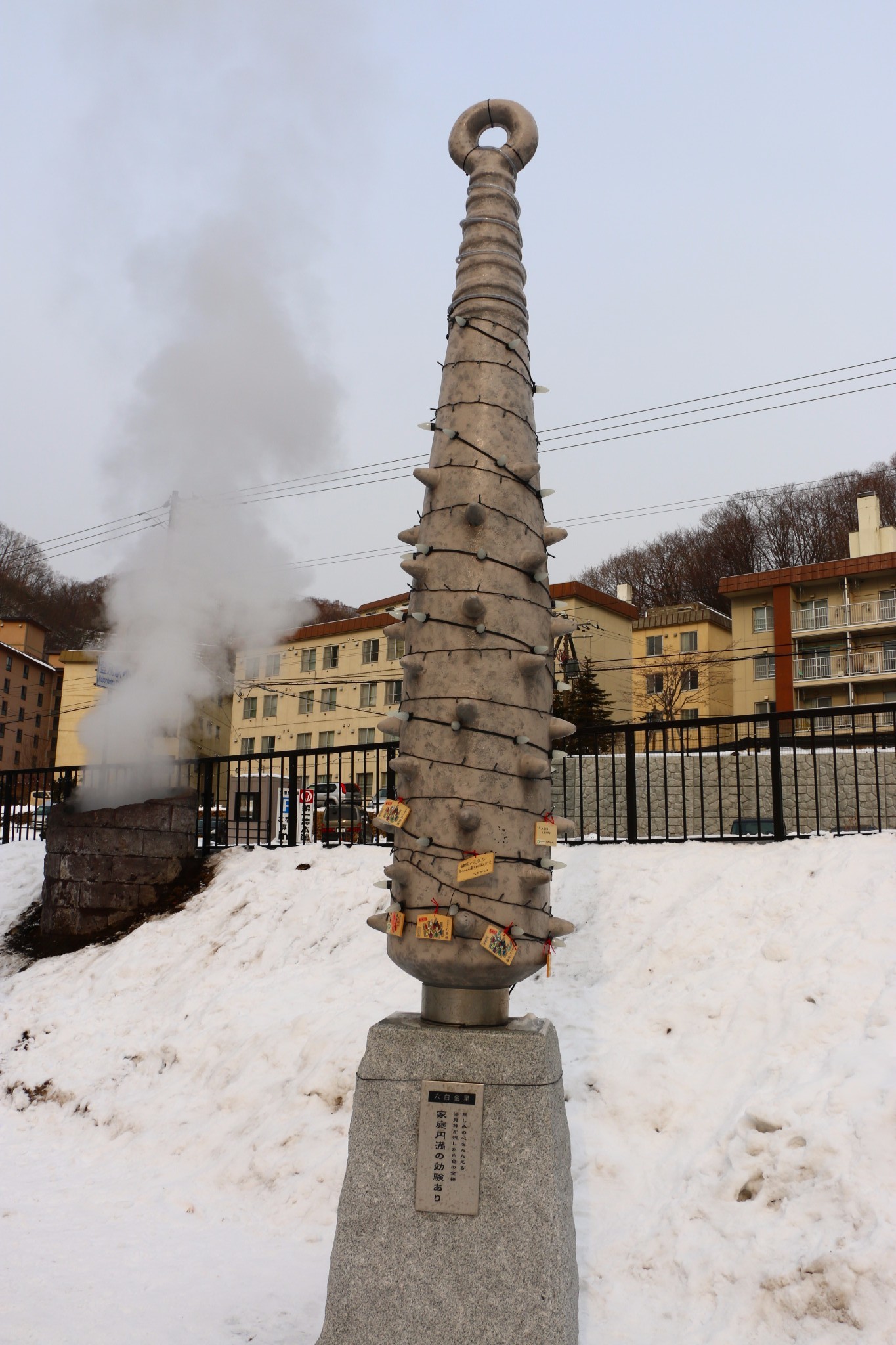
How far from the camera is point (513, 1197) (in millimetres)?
3494

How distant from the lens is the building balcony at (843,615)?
36.2m

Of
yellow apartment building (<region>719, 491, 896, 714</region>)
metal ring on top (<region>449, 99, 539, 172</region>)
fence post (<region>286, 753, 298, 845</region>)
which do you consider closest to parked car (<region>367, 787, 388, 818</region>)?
fence post (<region>286, 753, 298, 845</region>)

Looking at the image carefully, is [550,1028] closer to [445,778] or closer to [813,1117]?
[445,778]

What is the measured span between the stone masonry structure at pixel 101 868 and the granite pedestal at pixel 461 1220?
737cm

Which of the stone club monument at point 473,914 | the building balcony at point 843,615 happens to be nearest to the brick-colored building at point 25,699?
the building balcony at point 843,615

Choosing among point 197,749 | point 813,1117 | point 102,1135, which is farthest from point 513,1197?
point 197,749

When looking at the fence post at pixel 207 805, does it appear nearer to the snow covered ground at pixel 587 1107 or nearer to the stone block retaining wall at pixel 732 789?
the snow covered ground at pixel 587 1107

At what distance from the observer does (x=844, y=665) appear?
3691cm

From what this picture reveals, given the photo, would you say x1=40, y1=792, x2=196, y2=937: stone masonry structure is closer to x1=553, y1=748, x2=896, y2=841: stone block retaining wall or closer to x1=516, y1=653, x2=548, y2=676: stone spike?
x1=553, y1=748, x2=896, y2=841: stone block retaining wall

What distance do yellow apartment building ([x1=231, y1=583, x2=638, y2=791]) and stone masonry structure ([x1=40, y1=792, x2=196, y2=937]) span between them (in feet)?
105

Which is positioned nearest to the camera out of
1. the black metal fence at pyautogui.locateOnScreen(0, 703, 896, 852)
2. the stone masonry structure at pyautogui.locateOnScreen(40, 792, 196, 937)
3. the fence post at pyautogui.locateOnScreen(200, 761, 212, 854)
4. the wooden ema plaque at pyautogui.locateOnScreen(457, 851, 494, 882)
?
the wooden ema plaque at pyautogui.locateOnScreen(457, 851, 494, 882)

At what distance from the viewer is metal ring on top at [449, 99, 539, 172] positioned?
4375 mm

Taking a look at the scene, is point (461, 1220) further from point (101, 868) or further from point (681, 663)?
point (681, 663)

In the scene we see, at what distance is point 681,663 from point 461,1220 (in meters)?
39.5
